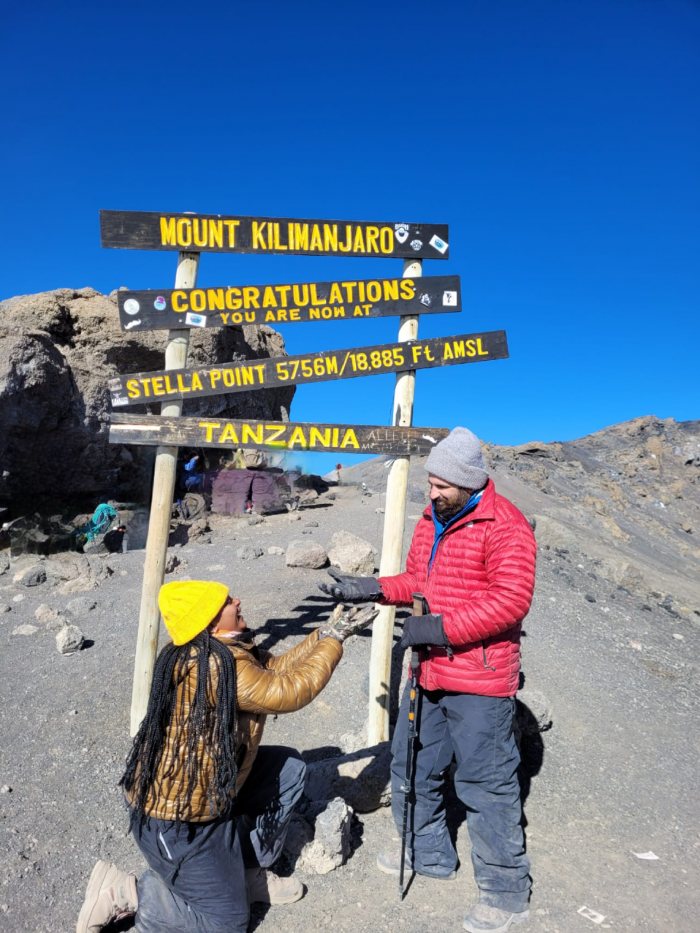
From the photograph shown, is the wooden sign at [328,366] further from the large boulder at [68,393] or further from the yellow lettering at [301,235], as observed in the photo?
the large boulder at [68,393]

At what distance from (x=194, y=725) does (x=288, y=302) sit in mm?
3181

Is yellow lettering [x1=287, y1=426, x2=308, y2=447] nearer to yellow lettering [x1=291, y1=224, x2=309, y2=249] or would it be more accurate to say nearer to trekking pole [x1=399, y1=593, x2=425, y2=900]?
yellow lettering [x1=291, y1=224, x2=309, y2=249]

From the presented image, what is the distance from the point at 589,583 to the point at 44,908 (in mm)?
7589

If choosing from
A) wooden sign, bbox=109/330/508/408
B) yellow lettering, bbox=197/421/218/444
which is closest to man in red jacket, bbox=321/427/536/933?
wooden sign, bbox=109/330/508/408

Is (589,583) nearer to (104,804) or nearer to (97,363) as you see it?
(104,804)

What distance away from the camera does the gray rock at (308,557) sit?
27.7 feet

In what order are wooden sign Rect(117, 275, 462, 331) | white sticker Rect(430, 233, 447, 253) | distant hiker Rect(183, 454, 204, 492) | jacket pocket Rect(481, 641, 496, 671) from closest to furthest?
1. jacket pocket Rect(481, 641, 496, 671)
2. wooden sign Rect(117, 275, 462, 331)
3. white sticker Rect(430, 233, 447, 253)
4. distant hiker Rect(183, 454, 204, 492)

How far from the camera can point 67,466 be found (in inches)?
497

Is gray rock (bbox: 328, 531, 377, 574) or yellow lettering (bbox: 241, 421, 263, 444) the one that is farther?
gray rock (bbox: 328, 531, 377, 574)

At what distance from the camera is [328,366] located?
5062 millimetres

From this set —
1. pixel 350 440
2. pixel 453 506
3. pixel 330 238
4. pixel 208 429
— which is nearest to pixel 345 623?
pixel 453 506

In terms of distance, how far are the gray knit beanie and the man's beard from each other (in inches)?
2.3

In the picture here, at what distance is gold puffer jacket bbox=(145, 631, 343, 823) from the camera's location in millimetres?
2945

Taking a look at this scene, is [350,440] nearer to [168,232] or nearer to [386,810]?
[168,232]
